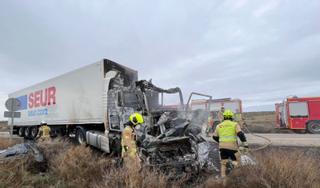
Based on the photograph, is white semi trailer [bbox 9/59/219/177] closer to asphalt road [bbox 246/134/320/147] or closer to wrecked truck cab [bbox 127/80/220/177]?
wrecked truck cab [bbox 127/80/220/177]

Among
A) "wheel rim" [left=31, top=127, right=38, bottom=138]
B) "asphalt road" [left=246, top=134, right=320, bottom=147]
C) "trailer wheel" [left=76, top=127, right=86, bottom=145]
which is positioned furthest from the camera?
"wheel rim" [left=31, top=127, right=38, bottom=138]

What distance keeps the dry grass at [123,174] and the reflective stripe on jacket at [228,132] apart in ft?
2.62

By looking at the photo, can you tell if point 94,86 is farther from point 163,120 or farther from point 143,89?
point 163,120

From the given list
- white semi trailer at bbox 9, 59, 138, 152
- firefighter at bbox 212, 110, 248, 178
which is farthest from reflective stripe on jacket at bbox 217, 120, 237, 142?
white semi trailer at bbox 9, 59, 138, 152

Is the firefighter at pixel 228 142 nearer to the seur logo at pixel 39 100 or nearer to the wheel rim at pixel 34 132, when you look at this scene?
the seur logo at pixel 39 100

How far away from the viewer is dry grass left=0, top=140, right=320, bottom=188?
155 inches

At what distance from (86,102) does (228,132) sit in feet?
21.7

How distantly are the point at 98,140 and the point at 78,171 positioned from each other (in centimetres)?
422

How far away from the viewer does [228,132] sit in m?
5.68

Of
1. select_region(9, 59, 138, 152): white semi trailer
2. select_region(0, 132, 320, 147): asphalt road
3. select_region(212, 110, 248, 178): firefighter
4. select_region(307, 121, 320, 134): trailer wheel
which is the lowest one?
select_region(0, 132, 320, 147): asphalt road

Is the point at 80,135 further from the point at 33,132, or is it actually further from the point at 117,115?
the point at 33,132

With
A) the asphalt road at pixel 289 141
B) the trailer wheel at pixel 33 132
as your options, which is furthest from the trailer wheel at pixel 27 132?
the asphalt road at pixel 289 141

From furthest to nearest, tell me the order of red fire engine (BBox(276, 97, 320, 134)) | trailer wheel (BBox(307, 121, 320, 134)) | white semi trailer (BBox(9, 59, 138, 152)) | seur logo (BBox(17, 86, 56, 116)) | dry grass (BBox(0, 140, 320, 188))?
red fire engine (BBox(276, 97, 320, 134)) → trailer wheel (BBox(307, 121, 320, 134)) → seur logo (BBox(17, 86, 56, 116)) → white semi trailer (BBox(9, 59, 138, 152)) → dry grass (BBox(0, 140, 320, 188))

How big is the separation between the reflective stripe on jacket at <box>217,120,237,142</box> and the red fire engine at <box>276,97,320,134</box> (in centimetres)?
1491
